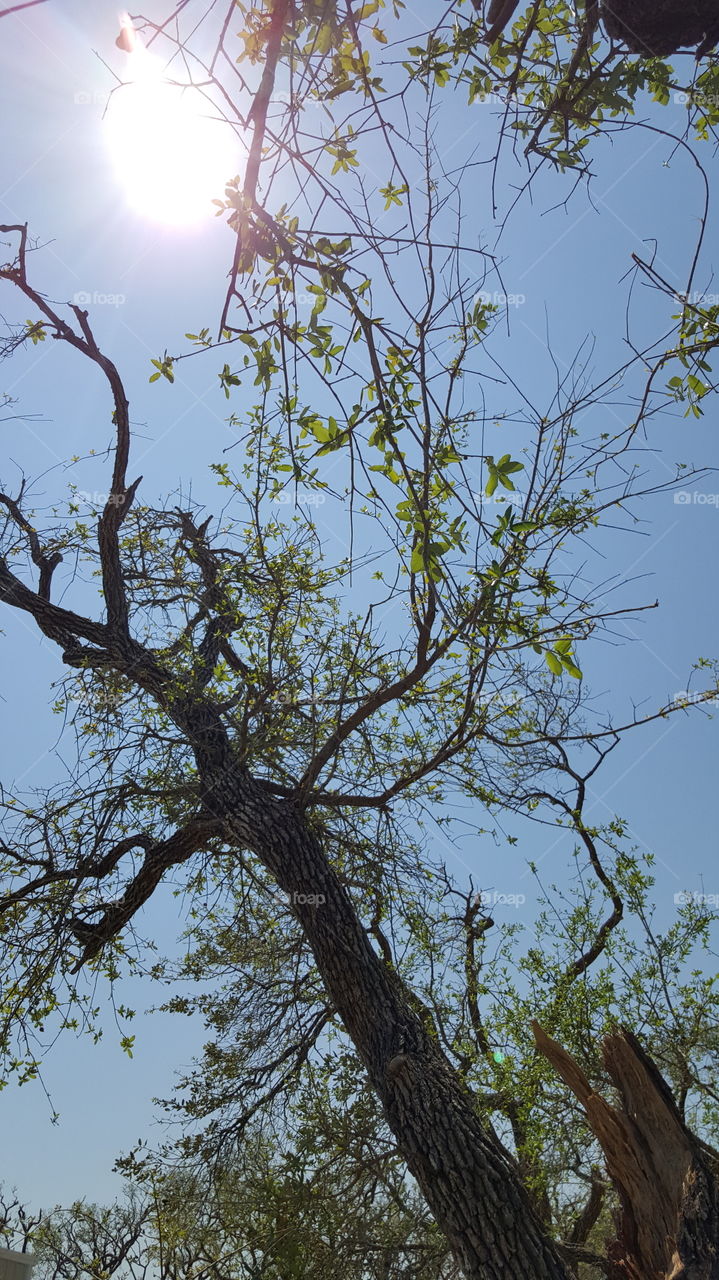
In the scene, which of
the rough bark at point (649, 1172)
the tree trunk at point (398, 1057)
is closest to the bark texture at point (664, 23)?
the rough bark at point (649, 1172)

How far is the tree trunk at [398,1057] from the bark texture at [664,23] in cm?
416

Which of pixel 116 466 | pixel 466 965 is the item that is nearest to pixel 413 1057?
pixel 466 965

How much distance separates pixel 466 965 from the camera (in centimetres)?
689

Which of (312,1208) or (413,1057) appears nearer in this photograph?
(413,1057)

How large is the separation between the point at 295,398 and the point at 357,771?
12.4ft

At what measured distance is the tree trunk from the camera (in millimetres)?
3734

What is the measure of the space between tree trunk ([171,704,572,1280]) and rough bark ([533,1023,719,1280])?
398 mm

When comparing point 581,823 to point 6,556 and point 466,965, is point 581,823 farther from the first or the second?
point 6,556

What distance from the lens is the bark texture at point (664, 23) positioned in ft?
7.14

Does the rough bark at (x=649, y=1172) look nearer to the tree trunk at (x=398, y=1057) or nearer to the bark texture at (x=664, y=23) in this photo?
the tree trunk at (x=398, y=1057)

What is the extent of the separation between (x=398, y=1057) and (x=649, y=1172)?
122 cm

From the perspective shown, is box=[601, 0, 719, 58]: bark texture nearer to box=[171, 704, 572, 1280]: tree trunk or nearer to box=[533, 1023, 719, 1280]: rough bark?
box=[533, 1023, 719, 1280]: rough bark

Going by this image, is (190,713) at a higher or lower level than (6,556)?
lower

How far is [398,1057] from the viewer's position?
4316 millimetres
